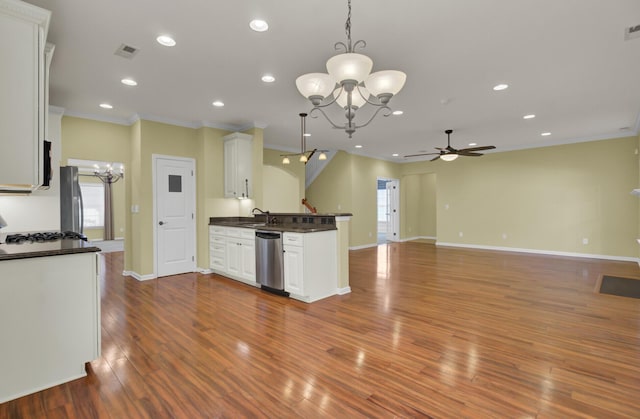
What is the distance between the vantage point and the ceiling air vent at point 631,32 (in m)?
2.65

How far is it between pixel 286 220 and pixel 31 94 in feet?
11.1

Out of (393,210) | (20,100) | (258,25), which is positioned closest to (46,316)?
(20,100)

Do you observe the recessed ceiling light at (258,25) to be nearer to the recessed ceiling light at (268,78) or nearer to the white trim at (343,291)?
the recessed ceiling light at (268,78)

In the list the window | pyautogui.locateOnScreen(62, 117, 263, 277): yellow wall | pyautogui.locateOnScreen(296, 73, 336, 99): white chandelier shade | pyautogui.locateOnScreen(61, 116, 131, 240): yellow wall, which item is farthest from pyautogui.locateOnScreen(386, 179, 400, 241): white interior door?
the window

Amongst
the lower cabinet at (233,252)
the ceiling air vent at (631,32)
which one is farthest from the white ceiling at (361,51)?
the lower cabinet at (233,252)

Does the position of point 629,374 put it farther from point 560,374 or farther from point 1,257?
point 1,257

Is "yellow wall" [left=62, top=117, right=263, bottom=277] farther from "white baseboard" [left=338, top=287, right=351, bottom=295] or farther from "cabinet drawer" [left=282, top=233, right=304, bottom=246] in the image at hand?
"white baseboard" [left=338, top=287, right=351, bottom=295]

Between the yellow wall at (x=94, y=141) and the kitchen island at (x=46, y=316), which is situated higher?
the yellow wall at (x=94, y=141)

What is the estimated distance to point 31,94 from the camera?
2111mm

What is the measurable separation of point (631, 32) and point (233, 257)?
5.16 meters

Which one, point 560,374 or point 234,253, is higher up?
point 234,253

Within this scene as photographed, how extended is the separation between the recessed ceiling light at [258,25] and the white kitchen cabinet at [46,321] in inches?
84.9

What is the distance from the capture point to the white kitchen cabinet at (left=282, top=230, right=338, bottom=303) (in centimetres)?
385

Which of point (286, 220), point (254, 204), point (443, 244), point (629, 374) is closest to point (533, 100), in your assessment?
point (629, 374)
